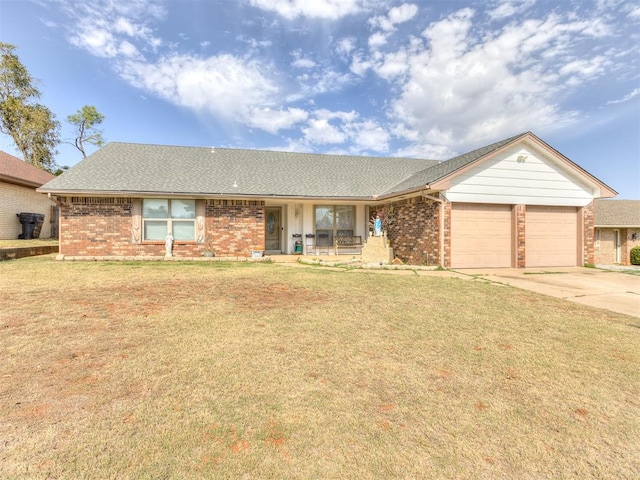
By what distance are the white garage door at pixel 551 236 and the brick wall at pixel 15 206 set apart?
2426 cm

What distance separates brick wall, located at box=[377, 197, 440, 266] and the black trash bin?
758 inches

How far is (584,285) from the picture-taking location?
7.66 meters

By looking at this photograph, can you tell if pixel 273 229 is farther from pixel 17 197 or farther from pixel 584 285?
pixel 17 197

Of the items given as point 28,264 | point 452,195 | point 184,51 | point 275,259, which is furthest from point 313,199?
point 28,264

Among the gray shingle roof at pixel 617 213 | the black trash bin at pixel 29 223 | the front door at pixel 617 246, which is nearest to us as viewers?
the black trash bin at pixel 29 223

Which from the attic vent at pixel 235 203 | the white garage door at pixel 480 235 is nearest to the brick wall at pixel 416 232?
the white garage door at pixel 480 235

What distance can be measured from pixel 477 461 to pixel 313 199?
12510 mm

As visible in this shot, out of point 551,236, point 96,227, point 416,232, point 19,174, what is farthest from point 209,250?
point 551,236

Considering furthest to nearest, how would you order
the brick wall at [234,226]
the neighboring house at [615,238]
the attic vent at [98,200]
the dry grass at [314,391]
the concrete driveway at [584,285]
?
the neighboring house at [615,238]
the brick wall at [234,226]
the attic vent at [98,200]
the concrete driveway at [584,285]
the dry grass at [314,391]

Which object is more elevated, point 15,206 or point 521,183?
point 521,183

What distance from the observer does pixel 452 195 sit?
10.6 meters

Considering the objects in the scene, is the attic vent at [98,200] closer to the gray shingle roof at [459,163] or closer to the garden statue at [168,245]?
the garden statue at [168,245]

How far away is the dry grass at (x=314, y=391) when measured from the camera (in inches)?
73.6

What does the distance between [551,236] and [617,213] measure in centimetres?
1687
